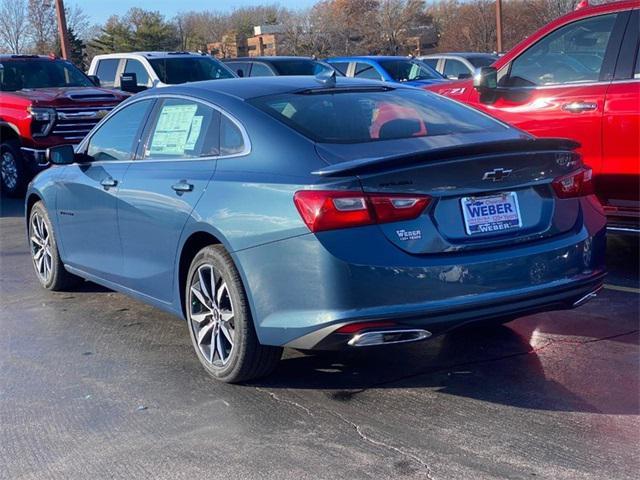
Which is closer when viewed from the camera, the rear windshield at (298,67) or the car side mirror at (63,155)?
the car side mirror at (63,155)

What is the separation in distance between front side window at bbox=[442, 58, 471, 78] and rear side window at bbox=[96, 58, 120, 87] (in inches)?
284

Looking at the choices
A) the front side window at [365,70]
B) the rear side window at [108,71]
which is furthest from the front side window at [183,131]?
the front side window at [365,70]

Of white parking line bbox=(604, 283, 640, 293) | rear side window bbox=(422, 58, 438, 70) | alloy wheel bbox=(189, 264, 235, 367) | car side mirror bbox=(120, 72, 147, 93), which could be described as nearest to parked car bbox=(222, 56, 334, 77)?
car side mirror bbox=(120, 72, 147, 93)

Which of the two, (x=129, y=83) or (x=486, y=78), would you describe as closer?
(x=486, y=78)

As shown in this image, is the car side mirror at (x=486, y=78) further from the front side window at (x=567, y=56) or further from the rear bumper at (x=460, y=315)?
the rear bumper at (x=460, y=315)

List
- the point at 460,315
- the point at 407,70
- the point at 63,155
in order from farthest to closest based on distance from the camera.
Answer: the point at 407,70 < the point at 63,155 < the point at 460,315

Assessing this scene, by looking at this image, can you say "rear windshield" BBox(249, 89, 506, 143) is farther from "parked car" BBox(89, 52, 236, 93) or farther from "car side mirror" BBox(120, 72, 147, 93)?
"parked car" BBox(89, 52, 236, 93)

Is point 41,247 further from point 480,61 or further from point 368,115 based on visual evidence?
point 480,61

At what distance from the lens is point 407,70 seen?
675 inches

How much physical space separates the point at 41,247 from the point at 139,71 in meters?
8.48

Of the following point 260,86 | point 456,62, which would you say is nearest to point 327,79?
point 260,86

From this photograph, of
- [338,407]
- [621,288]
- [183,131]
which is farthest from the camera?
[621,288]

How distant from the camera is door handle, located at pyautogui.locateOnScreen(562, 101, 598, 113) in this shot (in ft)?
23.0

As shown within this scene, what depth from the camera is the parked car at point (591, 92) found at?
6.86 metres
